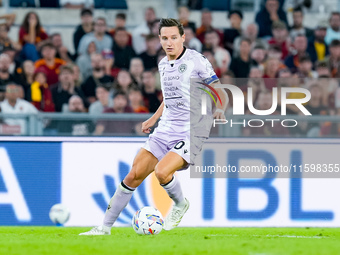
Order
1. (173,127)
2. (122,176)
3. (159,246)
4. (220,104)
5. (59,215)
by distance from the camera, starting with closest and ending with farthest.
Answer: (159,246)
(220,104)
(173,127)
(59,215)
(122,176)

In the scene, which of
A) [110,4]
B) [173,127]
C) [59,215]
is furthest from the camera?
[110,4]

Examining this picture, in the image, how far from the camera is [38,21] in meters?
11.4

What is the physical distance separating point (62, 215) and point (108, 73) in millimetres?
3019

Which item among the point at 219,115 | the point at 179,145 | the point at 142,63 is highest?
the point at 219,115

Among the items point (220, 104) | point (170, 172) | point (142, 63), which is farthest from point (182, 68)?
point (142, 63)

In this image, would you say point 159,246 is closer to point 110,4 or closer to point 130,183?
point 130,183

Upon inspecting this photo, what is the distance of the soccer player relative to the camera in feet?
22.0

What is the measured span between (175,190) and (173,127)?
635 millimetres

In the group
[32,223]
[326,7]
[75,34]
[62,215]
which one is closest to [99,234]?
[62,215]

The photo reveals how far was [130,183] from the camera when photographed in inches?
264

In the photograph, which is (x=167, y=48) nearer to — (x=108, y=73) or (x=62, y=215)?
(x=62, y=215)

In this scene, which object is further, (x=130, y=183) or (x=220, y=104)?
(x=130, y=183)

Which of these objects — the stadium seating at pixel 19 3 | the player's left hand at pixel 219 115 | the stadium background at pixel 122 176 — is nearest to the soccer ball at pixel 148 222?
the player's left hand at pixel 219 115

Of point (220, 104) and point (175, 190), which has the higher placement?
point (220, 104)
